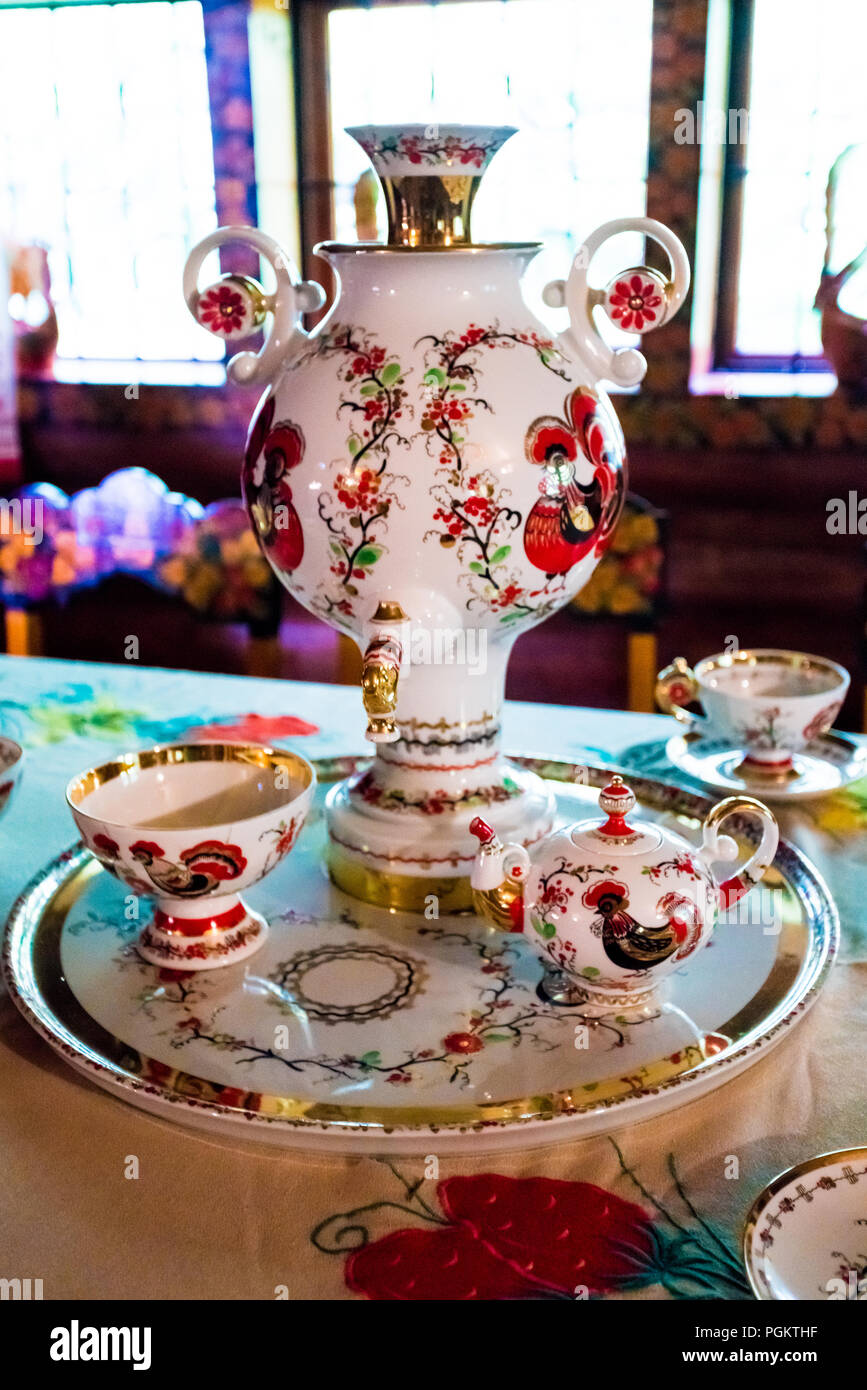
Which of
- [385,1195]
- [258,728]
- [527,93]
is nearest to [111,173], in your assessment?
[527,93]

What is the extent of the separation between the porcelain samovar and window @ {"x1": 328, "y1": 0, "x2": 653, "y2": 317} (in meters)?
1.90

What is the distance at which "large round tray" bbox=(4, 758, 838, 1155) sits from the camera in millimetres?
676

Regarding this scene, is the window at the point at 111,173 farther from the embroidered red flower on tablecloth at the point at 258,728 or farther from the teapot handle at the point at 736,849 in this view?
the teapot handle at the point at 736,849

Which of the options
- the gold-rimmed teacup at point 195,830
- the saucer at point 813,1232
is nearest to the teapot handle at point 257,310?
the gold-rimmed teacup at point 195,830

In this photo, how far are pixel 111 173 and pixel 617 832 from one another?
292 cm

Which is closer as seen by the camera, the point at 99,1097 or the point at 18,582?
the point at 99,1097

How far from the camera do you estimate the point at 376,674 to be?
799mm

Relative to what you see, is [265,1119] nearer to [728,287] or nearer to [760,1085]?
[760,1085]

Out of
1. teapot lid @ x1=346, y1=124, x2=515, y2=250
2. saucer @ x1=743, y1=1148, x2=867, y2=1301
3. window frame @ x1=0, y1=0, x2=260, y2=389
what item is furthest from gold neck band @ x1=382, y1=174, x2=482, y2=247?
window frame @ x1=0, y1=0, x2=260, y2=389

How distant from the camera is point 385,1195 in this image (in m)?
0.64

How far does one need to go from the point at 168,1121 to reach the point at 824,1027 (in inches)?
14.9

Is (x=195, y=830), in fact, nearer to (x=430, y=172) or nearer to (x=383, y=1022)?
(x=383, y=1022)

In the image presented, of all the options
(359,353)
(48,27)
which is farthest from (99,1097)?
(48,27)

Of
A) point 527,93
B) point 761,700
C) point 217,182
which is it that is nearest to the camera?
point 761,700
